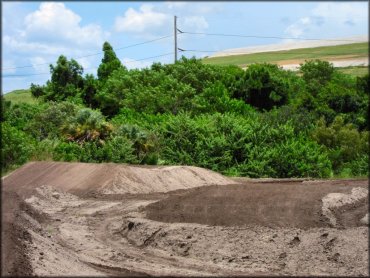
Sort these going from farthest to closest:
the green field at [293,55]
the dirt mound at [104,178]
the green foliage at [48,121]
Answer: the green field at [293,55], the green foliage at [48,121], the dirt mound at [104,178]

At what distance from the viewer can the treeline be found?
109 ft

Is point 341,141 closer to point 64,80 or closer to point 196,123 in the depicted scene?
point 196,123

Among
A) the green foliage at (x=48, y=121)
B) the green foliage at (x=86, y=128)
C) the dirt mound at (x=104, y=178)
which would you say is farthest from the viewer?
the green foliage at (x=48, y=121)

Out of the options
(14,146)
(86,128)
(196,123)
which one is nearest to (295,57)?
(196,123)

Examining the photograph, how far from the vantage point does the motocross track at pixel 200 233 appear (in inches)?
567

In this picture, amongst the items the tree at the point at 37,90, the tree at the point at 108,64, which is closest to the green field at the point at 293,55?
the tree at the point at 108,64

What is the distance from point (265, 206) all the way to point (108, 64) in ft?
140

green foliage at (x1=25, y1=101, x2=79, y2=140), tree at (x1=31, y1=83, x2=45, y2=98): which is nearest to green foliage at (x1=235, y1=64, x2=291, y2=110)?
tree at (x1=31, y1=83, x2=45, y2=98)

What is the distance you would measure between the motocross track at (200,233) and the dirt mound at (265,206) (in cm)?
3

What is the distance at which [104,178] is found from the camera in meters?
27.5

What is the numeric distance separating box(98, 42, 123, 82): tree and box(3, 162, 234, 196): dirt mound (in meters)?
30.4

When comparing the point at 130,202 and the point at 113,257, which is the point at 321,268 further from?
the point at 130,202

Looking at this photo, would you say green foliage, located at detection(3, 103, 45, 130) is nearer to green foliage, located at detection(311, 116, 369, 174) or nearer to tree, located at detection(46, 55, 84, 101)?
tree, located at detection(46, 55, 84, 101)

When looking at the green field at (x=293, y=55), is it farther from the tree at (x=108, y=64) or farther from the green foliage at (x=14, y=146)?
the green foliage at (x=14, y=146)
